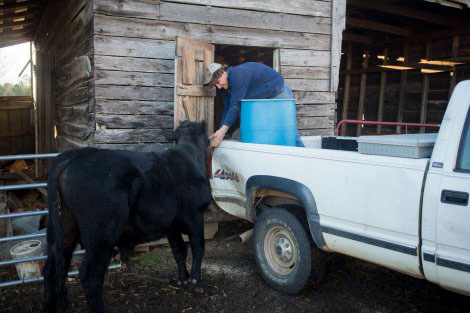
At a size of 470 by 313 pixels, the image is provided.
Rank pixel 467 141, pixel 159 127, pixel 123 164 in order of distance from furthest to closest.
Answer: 1. pixel 159 127
2. pixel 123 164
3. pixel 467 141

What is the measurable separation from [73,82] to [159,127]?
2.02m

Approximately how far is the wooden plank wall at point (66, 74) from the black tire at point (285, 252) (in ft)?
8.89

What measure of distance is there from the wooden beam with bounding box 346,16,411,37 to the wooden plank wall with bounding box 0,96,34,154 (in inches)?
474

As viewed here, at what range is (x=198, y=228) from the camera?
4.30 meters

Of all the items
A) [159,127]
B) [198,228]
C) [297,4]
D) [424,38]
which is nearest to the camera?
[198,228]

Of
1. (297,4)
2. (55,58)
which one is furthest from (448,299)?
(55,58)

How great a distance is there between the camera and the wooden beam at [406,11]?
28.6ft

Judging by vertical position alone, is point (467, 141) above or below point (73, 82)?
below

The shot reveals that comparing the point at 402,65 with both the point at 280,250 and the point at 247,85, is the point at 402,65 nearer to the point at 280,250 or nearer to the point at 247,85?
the point at 247,85

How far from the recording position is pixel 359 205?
333 cm

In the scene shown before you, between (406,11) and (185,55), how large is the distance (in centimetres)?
612

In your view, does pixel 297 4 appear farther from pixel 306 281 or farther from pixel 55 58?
pixel 55 58

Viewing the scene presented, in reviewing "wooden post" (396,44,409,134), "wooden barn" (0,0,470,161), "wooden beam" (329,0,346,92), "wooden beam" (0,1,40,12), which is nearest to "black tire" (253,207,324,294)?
"wooden barn" (0,0,470,161)

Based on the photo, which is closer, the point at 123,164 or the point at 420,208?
the point at 420,208
